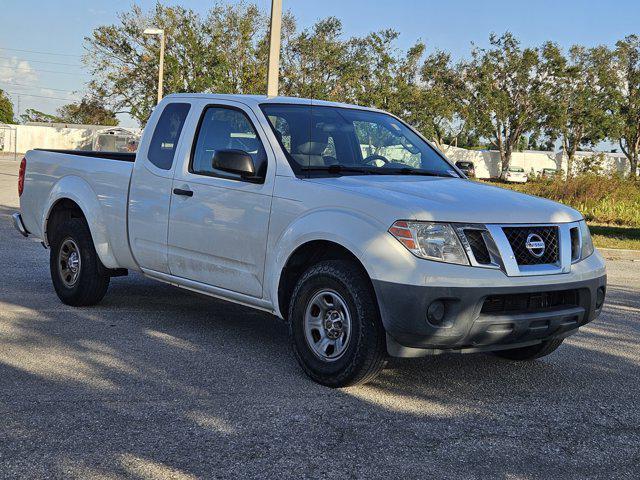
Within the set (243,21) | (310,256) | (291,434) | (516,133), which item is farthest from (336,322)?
(516,133)

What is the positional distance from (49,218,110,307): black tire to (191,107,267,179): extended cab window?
1532 millimetres

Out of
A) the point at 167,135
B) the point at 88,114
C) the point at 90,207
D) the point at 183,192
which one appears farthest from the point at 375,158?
the point at 88,114

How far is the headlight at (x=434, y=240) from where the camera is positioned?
477 cm

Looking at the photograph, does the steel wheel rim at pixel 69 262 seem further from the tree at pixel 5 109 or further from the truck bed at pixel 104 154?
the tree at pixel 5 109

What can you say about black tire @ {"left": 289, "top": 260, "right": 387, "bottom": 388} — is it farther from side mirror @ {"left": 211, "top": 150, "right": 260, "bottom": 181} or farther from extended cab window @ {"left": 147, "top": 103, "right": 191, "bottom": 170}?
extended cab window @ {"left": 147, "top": 103, "right": 191, "bottom": 170}

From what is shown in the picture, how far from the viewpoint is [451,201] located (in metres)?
5.02

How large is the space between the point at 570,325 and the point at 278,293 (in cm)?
190

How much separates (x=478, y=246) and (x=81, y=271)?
12.7 feet

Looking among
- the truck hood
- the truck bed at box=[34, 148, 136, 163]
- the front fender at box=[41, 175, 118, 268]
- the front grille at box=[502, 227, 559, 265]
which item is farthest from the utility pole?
the front grille at box=[502, 227, 559, 265]

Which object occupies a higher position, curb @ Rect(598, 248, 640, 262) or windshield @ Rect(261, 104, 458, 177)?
windshield @ Rect(261, 104, 458, 177)

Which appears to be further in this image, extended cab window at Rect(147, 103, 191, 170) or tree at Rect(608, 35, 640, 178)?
tree at Rect(608, 35, 640, 178)

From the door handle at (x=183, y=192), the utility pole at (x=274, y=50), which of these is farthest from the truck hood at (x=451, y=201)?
the utility pole at (x=274, y=50)

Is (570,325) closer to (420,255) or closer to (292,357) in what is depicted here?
(420,255)

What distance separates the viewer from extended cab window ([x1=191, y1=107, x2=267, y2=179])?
6020 mm
